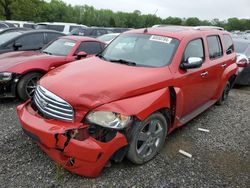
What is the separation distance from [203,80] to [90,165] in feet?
8.76

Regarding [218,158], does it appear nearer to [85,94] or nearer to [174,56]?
[174,56]

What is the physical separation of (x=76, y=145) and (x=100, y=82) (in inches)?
34.5

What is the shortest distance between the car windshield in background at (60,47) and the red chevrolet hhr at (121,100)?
217 cm

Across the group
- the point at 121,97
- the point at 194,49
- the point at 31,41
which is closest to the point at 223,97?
the point at 194,49

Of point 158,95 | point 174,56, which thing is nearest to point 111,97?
point 158,95

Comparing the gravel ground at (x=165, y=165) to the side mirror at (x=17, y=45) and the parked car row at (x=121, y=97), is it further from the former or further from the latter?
the side mirror at (x=17, y=45)

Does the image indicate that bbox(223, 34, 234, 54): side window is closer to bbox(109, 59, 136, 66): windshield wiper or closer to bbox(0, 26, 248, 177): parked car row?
bbox(0, 26, 248, 177): parked car row

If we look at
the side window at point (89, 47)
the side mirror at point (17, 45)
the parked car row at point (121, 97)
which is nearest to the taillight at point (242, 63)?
the parked car row at point (121, 97)

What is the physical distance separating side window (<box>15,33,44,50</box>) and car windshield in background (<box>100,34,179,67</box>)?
387 centimetres

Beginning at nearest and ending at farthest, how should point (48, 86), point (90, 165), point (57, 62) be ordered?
1. point (90, 165)
2. point (48, 86)
3. point (57, 62)

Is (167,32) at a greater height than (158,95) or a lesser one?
greater

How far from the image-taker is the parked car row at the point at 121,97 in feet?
10.3

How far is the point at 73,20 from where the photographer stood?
66.8m

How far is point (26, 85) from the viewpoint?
5.80 m
